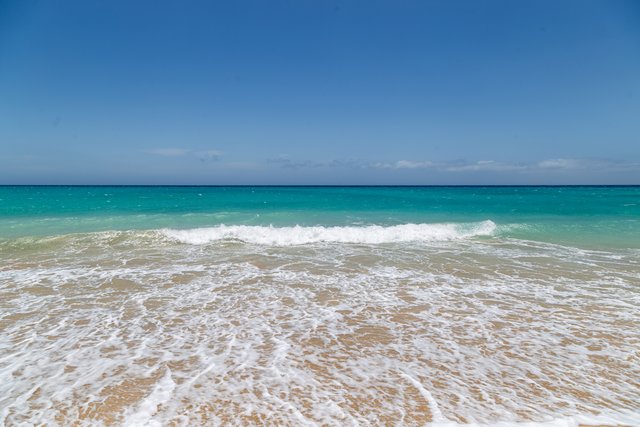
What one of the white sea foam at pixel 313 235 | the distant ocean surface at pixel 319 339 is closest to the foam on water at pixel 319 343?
the distant ocean surface at pixel 319 339

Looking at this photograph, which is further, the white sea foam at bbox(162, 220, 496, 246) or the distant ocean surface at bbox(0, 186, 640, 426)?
the white sea foam at bbox(162, 220, 496, 246)

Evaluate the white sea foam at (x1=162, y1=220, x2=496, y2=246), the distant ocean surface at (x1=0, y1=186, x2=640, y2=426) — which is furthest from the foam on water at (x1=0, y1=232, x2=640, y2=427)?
the white sea foam at (x1=162, y1=220, x2=496, y2=246)

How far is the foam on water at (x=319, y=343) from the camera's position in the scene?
390 cm

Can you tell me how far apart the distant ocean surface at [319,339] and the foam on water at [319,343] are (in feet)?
0.09

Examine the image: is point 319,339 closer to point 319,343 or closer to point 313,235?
point 319,343

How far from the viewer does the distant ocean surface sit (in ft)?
12.8

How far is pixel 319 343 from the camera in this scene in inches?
219

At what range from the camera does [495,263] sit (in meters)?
11.3

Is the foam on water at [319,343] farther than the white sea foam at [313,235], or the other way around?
the white sea foam at [313,235]

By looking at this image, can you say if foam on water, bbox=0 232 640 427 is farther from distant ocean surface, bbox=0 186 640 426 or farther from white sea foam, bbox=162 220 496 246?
white sea foam, bbox=162 220 496 246

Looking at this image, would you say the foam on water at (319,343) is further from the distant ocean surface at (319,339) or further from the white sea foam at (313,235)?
the white sea foam at (313,235)

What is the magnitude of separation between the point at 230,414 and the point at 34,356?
353 cm

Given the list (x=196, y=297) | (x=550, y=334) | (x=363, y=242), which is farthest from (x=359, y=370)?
(x=363, y=242)

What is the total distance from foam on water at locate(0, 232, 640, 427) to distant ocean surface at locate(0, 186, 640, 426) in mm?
29
